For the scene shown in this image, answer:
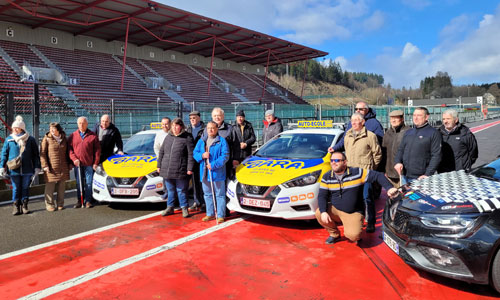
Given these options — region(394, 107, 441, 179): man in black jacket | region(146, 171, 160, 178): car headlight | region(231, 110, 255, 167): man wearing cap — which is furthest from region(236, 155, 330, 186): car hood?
region(146, 171, 160, 178): car headlight

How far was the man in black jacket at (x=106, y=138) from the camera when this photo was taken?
7113 millimetres

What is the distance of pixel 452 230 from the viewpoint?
3.20 meters

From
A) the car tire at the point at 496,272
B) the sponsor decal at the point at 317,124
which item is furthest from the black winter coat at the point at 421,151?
the sponsor decal at the point at 317,124

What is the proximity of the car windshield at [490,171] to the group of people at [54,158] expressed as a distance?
6.07 m

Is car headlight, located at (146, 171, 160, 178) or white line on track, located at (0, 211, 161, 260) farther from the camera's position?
car headlight, located at (146, 171, 160, 178)

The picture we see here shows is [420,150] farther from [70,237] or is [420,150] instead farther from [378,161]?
[70,237]

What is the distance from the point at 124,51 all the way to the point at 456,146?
27561mm

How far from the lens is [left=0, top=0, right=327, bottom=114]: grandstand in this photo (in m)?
22.5

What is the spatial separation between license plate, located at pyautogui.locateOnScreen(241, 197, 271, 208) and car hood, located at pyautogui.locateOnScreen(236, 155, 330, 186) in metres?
0.24

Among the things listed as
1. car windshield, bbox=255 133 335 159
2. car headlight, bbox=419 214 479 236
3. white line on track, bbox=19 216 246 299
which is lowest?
white line on track, bbox=19 216 246 299

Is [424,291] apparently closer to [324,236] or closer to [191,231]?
[324,236]

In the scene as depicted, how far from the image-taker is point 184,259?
4.25 metres

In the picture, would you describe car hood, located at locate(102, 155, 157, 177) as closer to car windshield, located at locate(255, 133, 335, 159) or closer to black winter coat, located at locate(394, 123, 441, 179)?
car windshield, located at locate(255, 133, 335, 159)

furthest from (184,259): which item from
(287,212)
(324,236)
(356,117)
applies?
(356,117)
